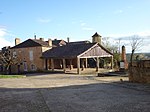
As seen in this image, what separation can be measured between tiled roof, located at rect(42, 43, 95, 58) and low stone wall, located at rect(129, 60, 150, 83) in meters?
19.0

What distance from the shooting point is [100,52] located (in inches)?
1742

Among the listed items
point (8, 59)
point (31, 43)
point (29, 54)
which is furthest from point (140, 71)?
point (8, 59)

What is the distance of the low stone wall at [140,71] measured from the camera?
1864 cm

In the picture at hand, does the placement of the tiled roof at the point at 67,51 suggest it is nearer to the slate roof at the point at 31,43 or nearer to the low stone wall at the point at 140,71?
the slate roof at the point at 31,43

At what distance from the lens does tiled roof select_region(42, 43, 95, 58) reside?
1631 inches

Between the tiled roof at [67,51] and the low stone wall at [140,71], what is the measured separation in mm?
18982

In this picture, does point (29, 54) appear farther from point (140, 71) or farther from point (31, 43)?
point (140, 71)

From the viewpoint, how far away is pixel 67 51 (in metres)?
43.8

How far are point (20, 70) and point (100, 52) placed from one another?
1687 centimetres

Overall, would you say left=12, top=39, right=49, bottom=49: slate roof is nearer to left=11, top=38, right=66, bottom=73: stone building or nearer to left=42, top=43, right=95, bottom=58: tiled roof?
left=11, top=38, right=66, bottom=73: stone building

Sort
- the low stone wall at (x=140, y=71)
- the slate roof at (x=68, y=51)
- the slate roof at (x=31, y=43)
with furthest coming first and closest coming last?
1. the slate roof at (x=31, y=43)
2. the slate roof at (x=68, y=51)
3. the low stone wall at (x=140, y=71)

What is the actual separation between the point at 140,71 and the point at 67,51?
81.6 feet

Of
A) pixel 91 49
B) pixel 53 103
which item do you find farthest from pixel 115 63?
pixel 53 103

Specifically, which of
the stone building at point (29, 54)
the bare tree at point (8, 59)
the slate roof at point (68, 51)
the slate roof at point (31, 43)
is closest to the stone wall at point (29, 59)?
the stone building at point (29, 54)
